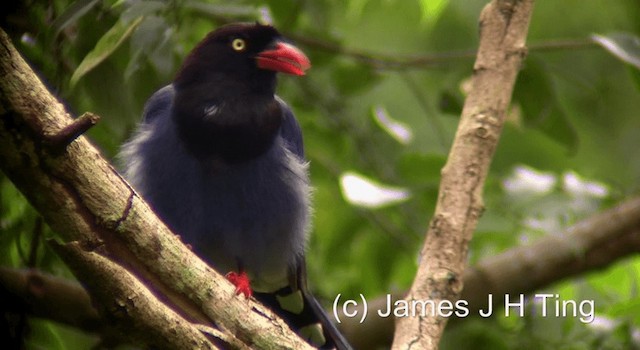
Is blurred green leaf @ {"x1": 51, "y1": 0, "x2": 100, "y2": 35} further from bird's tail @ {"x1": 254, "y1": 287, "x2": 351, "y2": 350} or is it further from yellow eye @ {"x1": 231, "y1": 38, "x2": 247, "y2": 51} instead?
bird's tail @ {"x1": 254, "y1": 287, "x2": 351, "y2": 350}

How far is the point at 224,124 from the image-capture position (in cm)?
389

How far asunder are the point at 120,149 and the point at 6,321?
3.45 ft

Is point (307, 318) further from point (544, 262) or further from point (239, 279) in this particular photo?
point (544, 262)

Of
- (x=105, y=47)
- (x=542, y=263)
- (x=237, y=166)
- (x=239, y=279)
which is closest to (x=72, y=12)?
(x=105, y=47)

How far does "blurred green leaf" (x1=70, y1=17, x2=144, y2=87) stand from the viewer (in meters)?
3.16

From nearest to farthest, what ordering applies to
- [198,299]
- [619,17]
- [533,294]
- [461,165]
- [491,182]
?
[198,299] < [461,165] < [491,182] < [533,294] < [619,17]

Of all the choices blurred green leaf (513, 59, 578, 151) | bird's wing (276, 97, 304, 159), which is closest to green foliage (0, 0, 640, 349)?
blurred green leaf (513, 59, 578, 151)

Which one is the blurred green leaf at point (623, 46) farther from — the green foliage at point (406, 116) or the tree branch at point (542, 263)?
the tree branch at point (542, 263)

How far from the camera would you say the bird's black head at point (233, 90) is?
3.88 meters

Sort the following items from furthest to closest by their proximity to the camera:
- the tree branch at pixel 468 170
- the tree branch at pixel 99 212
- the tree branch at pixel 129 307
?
the tree branch at pixel 468 170, the tree branch at pixel 129 307, the tree branch at pixel 99 212

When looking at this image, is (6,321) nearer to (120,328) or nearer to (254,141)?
(120,328)

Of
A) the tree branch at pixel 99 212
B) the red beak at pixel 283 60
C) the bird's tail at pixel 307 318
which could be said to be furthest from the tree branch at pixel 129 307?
the red beak at pixel 283 60

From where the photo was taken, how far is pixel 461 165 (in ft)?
12.0

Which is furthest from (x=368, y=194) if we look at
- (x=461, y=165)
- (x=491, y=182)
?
(x=491, y=182)
